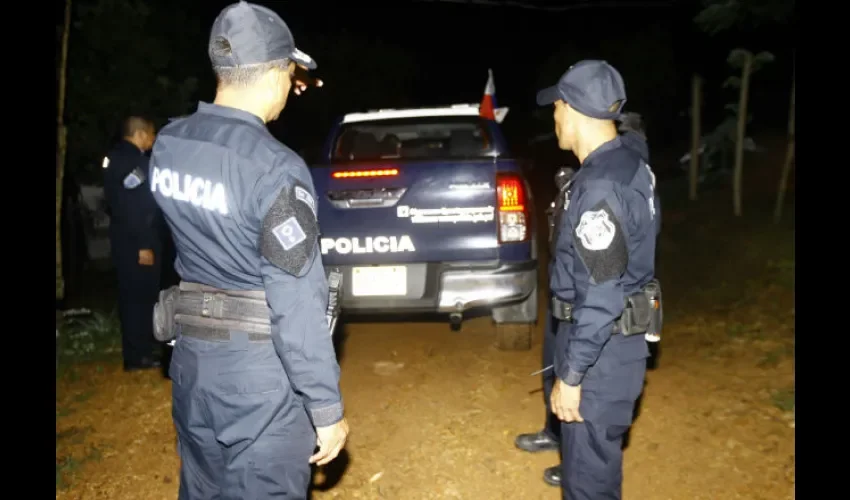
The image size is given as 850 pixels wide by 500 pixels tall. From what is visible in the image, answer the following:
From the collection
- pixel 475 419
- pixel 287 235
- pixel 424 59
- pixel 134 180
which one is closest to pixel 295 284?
pixel 287 235

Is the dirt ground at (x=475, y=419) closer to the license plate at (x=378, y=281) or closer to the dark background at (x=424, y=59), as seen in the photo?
the license plate at (x=378, y=281)

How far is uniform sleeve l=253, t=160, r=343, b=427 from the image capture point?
2.09 metres

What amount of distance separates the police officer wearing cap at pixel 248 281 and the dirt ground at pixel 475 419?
5.42 feet

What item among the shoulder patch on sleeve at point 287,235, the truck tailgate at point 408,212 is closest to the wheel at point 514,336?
the truck tailgate at point 408,212

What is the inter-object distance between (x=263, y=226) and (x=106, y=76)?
1275cm

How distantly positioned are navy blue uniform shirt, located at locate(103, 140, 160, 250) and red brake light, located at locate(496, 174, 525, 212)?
8.76 ft

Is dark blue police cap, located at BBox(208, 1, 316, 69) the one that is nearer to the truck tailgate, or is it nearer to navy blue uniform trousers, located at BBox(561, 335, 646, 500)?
navy blue uniform trousers, located at BBox(561, 335, 646, 500)

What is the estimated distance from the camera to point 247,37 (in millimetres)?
2215

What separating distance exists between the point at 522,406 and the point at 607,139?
2.58 meters

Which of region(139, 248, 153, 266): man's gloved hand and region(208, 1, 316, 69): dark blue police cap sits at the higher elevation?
region(208, 1, 316, 69): dark blue police cap

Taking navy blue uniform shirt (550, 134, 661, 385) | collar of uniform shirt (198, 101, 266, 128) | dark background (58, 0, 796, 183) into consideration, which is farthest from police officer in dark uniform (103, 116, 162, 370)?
navy blue uniform shirt (550, 134, 661, 385)

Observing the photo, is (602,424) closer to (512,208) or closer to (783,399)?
(512,208)

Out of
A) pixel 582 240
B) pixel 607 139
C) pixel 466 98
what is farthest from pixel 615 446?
pixel 466 98
